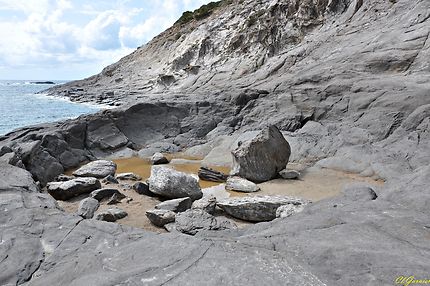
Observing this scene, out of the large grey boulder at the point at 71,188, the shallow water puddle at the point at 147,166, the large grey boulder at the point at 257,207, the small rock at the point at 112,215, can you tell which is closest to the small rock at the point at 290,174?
the shallow water puddle at the point at 147,166

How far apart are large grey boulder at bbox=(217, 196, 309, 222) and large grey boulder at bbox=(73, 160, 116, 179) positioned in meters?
3.88

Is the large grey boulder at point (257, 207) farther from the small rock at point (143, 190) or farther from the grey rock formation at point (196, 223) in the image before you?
the small rock at point (143, 190)

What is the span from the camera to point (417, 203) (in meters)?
4.07

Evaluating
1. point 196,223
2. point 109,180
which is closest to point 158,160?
point 109,180

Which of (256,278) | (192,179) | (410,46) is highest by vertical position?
(410,46)

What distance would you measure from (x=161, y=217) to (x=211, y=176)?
3261mm

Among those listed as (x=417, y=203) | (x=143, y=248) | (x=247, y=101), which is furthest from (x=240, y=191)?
(x=247, y=101)

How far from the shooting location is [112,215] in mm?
6000

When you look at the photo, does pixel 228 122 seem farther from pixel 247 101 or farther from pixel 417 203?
pixel 417 203

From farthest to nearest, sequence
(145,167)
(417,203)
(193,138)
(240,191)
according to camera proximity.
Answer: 1. (193,138)
2. (145,167)
3. (240,191)
4. (417,203)

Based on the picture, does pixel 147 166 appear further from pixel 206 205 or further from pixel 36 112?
pixel 36 112

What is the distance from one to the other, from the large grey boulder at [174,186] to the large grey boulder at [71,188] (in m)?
1.26

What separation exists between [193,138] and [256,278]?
10.6m

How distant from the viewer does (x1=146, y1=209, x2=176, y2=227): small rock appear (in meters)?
5.77
